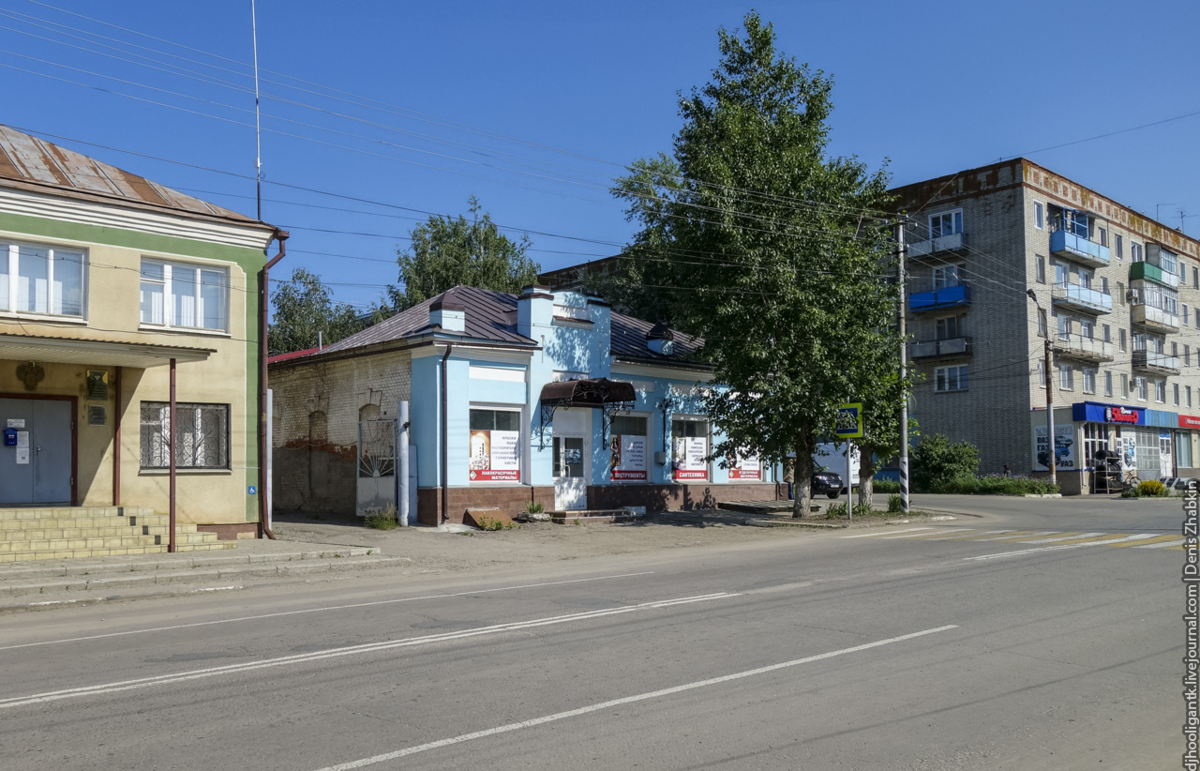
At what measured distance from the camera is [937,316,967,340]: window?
2084 inches

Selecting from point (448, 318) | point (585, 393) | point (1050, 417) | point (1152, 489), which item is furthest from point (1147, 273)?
point (448, 318)

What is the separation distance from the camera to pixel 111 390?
19.1 m

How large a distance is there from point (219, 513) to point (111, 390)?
3.36 metres

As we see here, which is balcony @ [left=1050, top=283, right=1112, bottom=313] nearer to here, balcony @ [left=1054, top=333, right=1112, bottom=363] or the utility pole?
balcony @ [left=1054, top=333, right=1112, bottom=363]

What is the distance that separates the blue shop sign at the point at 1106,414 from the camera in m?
48.3

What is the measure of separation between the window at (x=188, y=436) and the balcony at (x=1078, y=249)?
152ft

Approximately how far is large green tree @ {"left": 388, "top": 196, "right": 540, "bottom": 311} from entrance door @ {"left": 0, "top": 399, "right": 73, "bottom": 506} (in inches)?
1154

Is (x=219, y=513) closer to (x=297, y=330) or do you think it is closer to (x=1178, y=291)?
(x=297, y=330)

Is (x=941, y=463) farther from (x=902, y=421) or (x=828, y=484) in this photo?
(x=902, y=421)

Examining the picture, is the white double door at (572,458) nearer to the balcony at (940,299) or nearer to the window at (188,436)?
the window at (188,436)

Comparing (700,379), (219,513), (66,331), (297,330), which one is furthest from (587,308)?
(297,330)

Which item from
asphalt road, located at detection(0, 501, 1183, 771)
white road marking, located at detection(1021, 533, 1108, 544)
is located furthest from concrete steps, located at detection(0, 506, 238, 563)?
white road marking, located at detection(1021, 533, 1108, 544)

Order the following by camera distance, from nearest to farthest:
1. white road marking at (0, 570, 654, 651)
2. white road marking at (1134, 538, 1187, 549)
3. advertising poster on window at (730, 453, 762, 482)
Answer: white road marking at (0, 570, 654, 651)
white road marking at (1134, 538, 1187, 549)
advertising poster on window at (730, 453, 762, 482)

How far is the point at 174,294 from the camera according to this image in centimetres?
2000
